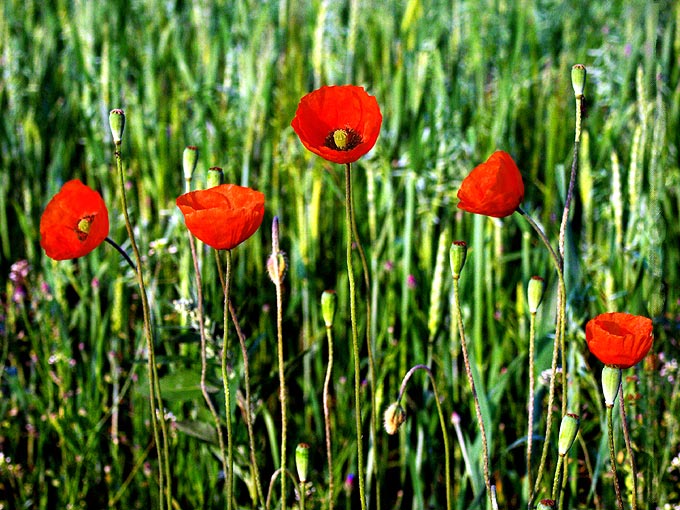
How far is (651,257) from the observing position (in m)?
1.06

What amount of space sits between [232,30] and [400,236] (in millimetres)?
1022

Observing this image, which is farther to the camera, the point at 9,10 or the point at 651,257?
the point at 9,10

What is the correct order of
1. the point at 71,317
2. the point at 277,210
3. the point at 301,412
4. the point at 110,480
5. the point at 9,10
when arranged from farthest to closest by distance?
the point at 9,10 → the point at 277,210 → the point at 71,317 → the point at 301,412 → the point at 110,480

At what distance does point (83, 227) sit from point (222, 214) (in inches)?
7.7

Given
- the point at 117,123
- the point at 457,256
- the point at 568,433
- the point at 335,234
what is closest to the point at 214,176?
the point at 117,123

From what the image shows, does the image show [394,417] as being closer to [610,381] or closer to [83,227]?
[610,381]

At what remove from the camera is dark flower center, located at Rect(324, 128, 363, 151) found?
0.80 metres

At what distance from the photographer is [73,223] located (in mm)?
835

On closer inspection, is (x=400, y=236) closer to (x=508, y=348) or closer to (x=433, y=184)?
(x=433, y=184)

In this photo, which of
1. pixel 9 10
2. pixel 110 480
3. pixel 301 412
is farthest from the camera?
pixel 9 10

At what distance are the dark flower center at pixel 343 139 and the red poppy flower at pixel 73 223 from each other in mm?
215

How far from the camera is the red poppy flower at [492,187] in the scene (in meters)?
0.73

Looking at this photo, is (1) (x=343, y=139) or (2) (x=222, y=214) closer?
(2) (x=222, y=214)

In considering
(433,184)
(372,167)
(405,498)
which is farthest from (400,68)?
(405,498)
